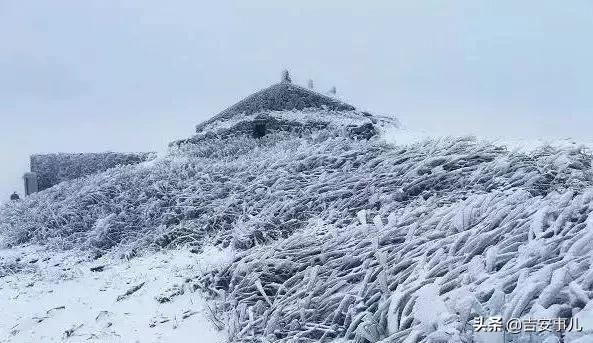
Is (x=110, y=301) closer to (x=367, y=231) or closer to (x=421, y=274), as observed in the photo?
(x=367, y=231)

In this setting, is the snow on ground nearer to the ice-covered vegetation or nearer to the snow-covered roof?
the ice-covered vegetation

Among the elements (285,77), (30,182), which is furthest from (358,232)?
(30,182)

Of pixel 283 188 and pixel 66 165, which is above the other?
pixel 66 165

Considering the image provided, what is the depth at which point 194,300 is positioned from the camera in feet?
18.6

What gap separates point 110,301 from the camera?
6070 mm

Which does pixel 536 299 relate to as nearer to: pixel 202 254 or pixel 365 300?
pixel 365 300

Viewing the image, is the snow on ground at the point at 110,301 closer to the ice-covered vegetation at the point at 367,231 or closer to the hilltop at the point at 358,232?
the hilltop at the point at 358,232

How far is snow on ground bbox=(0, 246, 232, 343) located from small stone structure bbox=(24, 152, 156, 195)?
41.6 ft

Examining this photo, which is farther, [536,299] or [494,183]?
[494,183]

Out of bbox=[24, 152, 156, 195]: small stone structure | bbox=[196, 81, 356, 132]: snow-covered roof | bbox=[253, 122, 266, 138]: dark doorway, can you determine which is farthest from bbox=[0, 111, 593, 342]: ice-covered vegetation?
bbox=[24, 152, 156, 195]: small stone structure

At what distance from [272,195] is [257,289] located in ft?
10.5

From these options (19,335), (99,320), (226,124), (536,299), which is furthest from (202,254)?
(226,124)

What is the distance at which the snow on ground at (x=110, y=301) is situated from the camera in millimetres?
5160

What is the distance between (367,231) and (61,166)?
18549 mm
